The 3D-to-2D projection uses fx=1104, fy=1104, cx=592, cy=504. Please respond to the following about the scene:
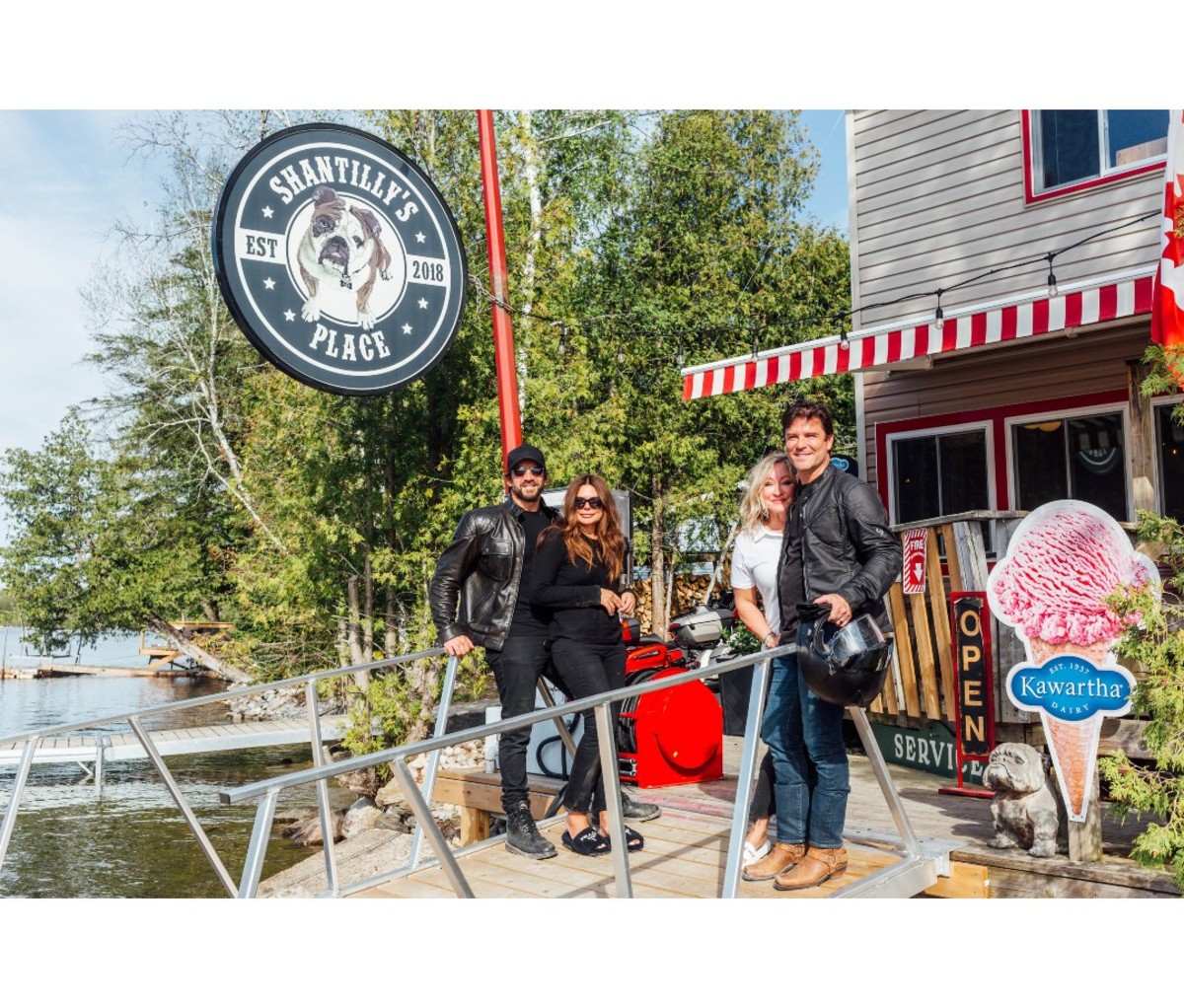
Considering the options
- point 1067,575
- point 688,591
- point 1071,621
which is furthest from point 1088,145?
point 688,591

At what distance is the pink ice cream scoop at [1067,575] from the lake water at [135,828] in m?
5.72

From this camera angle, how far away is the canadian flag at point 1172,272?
407 cm

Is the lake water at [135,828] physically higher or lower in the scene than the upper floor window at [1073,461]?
lower

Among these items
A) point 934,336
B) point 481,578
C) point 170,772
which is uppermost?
point 934,336

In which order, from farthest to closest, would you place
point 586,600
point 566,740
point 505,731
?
1. point 566,740
2. point 586,600
3. point 505,731

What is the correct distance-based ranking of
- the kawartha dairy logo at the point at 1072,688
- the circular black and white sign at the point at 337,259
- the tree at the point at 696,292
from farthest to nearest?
the tree at the point at 696,292, the circular black and white sign at the point at 337,259, the kawartha dairy logo at the point at 1072,688

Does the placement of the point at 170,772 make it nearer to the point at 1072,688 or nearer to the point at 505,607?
the point at 505,607

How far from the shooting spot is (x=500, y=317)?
643 centimetres

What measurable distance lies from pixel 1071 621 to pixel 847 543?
3.63 ft

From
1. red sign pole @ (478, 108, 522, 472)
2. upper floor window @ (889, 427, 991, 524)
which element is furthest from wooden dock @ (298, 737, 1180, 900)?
upper floor window @ (889, 427, 991, 524)

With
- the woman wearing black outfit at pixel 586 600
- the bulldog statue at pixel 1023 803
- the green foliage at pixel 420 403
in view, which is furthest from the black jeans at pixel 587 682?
the green foliage at pixel 420 403

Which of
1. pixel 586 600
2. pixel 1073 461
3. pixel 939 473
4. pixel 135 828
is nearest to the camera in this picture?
pixel 586 600

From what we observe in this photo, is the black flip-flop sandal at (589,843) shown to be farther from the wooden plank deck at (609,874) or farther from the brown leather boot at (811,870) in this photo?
the brown leather boot at (811,870)

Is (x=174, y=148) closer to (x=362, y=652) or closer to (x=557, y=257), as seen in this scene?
(x=557, y=257)
